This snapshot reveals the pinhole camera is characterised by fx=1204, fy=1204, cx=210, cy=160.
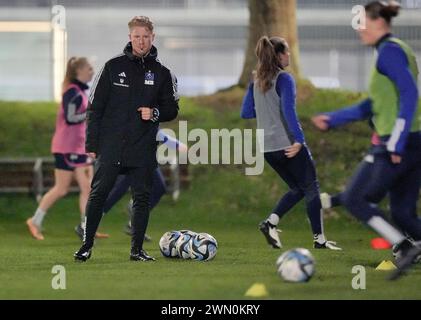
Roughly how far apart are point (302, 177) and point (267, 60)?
1151 millimetres

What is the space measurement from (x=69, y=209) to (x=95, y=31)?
281 inches

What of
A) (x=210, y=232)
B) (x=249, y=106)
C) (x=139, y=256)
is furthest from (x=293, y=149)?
(x=210, y=232)

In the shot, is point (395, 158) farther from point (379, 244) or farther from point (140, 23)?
point (379, 244)

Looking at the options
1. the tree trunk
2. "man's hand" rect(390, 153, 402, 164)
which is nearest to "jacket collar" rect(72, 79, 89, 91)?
"man's hand" rect(390, 153, 402, 164)

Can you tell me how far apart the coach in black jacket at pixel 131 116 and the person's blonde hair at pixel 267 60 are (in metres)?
1.36

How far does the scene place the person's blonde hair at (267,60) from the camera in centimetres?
1097

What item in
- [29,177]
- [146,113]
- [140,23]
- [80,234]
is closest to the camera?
[140,23]

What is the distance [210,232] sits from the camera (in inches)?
563

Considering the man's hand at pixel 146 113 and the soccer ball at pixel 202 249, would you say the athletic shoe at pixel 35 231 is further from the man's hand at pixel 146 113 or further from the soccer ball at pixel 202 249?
the man's hand at pixel 146 113

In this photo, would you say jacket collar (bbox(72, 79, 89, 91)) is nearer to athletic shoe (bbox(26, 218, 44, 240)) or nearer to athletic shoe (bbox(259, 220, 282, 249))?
athletic shoe (bbox(26, 218, 44, 240))

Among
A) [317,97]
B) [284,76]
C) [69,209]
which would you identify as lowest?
[69,209]
